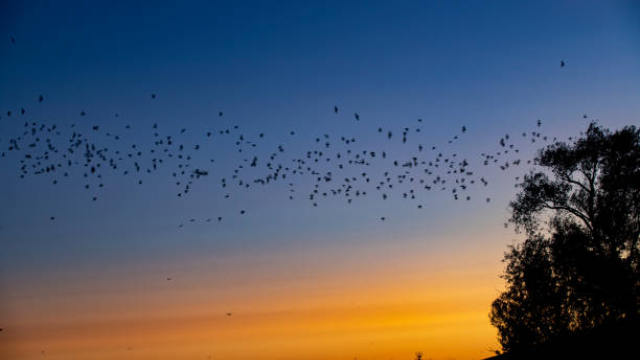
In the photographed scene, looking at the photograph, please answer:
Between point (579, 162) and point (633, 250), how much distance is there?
5.86 m

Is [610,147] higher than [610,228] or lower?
higher

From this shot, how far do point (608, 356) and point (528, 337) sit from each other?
19.0 meters

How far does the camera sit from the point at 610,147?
112 feet

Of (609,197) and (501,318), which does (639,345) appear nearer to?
(609,197)

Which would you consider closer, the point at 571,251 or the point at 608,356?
the point at 608,356

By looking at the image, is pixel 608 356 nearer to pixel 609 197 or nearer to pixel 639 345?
pixel 639 345

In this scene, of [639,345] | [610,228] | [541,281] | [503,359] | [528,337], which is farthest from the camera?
[528,337]

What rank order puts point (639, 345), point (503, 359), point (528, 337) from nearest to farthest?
point (639, 345) < point (503, 359) < point (528, 337)

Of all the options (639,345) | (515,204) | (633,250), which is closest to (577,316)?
(633,250)

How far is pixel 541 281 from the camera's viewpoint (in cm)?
3631

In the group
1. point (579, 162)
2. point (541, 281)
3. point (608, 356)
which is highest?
point (579, 162)

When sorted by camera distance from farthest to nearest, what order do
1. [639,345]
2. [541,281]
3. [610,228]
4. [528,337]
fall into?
1. [528,337]
2. [541,281]
3. [610,228]
4. [639,345]

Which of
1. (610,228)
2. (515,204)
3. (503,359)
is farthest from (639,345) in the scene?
(515,204)

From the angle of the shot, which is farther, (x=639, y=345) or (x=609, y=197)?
(x=609, y=197)
